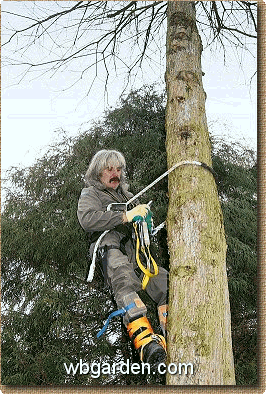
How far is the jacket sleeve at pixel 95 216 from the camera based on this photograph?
192cm

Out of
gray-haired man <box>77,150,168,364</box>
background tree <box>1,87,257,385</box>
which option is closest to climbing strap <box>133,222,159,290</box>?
gray-haired man <box>77,150,168,364</box>

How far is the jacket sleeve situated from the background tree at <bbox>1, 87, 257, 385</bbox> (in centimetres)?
42

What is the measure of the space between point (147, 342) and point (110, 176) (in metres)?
0.73

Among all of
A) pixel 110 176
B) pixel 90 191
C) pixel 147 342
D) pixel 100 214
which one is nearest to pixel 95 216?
pixel 100 214

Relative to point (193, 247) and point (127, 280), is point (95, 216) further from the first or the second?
point (193, 247)

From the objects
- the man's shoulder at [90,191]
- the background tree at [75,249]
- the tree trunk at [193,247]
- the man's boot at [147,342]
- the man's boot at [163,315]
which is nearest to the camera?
the tree trunk at [193,247]

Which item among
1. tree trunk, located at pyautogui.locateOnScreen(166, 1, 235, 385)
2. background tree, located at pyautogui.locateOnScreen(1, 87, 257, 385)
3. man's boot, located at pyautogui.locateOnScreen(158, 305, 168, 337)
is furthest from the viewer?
background tree, located at pyautogui.locateOnScreen(1, 87, 257, 385)

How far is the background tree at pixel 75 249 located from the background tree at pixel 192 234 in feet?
1.72

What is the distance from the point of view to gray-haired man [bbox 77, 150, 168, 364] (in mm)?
1761

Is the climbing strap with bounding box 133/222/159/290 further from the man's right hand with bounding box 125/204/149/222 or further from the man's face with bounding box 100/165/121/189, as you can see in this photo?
the man's face with bounding box 100/165/121/189

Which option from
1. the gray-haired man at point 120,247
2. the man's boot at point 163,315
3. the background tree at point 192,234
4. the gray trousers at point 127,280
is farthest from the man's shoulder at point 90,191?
the man's boot at point 163,315

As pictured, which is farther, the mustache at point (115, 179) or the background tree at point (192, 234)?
the mustache at point (115, 179)

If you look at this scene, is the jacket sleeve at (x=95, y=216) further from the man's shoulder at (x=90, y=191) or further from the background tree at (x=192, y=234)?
the background tree at (x=192, y=234)

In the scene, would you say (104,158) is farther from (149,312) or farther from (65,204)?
(149,312)
